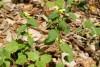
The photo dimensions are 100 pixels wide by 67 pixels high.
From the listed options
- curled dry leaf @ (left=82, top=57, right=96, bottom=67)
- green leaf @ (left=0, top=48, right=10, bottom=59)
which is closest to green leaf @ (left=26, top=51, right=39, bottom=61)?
green leaf @ (left=0, top=48, right=10, bottom=59)

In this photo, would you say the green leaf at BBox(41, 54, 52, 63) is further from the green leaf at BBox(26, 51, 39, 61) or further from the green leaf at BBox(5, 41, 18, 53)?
the green leaf at BBox(5, 41, 18, 53)

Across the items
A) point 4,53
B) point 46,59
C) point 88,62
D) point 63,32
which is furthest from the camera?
point 63,32

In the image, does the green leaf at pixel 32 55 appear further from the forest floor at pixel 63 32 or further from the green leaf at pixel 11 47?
the forest floor at pixel 63 32

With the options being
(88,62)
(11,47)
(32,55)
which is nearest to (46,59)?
(32,55)

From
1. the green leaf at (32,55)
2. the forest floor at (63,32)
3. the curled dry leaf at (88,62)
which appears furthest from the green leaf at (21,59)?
the curled dry leaf at (88,62)

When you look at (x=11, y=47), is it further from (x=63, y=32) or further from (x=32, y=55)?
(x=63, y=32)

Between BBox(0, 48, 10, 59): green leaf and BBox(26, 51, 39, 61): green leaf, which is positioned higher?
BBox(0, 48, 10, 59): green leaf

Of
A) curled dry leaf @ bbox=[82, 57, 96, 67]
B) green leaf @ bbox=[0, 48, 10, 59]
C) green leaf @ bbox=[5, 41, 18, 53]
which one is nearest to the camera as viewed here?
green leaf @ bbox=[0, 48, 10, 59]

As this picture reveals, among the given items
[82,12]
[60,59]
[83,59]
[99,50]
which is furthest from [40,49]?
[82,12]

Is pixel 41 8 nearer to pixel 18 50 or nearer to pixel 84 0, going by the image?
pixel 84 0
